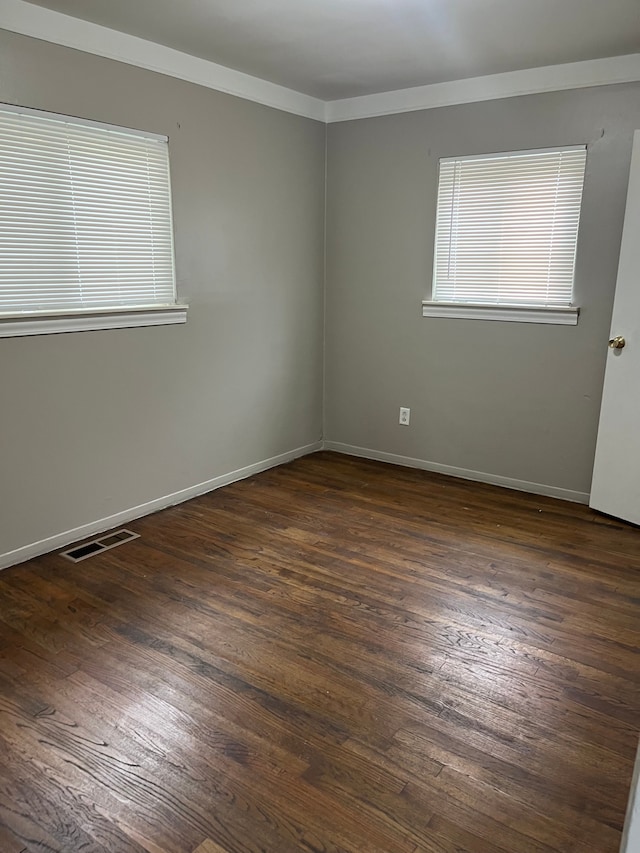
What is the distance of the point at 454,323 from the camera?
399cm

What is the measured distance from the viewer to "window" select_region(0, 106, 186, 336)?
105 inches

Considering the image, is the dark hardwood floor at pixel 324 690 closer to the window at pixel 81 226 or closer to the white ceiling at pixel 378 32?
the window at pixel 81 226

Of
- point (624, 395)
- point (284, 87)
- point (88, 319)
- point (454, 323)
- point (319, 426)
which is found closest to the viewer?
point (88, 319)

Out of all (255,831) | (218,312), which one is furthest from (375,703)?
(218,312)

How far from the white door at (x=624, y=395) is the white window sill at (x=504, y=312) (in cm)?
29

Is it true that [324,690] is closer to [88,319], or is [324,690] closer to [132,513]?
[132,513]

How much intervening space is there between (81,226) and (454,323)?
228 cm

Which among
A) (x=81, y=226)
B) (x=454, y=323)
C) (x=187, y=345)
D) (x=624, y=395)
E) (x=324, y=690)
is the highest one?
(x=81, y=226)

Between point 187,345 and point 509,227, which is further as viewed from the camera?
point 509,227

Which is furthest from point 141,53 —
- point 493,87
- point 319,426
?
point 319,426

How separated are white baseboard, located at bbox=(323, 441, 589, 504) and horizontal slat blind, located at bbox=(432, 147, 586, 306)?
111 centimetres

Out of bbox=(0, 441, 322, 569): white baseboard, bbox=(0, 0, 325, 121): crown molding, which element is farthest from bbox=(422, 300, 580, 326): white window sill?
bbox=(0, 0, 325, 121): crown molding

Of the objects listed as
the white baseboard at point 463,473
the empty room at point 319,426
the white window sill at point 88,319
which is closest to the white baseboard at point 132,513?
the empty room at point 319,426

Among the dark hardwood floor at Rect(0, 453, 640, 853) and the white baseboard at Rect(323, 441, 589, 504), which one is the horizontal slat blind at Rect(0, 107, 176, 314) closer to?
the dark hardwood floor at Rect(0, 453, 640, 853)
